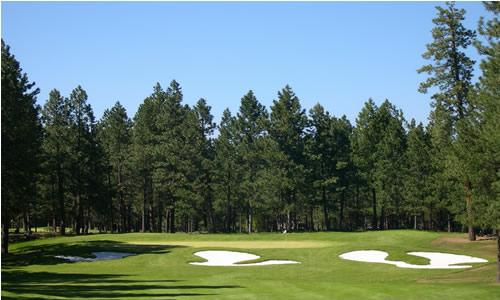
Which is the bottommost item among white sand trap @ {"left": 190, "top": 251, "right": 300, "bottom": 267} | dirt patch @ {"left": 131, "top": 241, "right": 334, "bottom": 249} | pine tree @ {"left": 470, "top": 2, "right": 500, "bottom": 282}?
white sand trap @ {"left": 190, "top": 251, "right": 300, "bottom": 267}

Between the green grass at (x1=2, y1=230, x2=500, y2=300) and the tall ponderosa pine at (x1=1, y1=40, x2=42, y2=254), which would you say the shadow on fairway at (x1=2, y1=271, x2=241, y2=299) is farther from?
the tall ponderosa pine at (x1=1, y1=40, x2=42, y2=254)

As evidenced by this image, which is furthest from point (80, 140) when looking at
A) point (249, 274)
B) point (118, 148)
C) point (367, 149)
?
point (249, 274)

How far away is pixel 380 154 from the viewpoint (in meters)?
85.0

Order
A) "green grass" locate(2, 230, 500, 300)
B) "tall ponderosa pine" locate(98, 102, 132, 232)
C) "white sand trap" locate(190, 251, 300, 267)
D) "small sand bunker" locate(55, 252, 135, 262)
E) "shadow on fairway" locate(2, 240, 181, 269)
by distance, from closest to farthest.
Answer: "green grass" locate(2, 230, 500, 300), "white sand trap" locate(190, 251, 300, 267), "shadow on fairway" locate(2, 240, 181, 269), "small sand bunker" locate(55, 252, 135, 262), "tall ponderosa pine" locate(98, 102, 132, 232)

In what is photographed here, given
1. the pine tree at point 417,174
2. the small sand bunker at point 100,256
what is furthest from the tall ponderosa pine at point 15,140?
the pine tree at point 417,174

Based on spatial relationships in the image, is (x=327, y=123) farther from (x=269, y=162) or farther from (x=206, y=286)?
(x=206, y=286)

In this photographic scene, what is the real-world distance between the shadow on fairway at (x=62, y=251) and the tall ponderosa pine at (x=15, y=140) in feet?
11.6

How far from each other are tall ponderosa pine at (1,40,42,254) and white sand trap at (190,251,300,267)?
15.6m

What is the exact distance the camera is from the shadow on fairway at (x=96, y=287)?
2261cm

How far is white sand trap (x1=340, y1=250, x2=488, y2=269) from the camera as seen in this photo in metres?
36.0

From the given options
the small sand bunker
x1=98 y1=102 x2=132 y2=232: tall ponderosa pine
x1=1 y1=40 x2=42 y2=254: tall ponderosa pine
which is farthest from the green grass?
x1=98 y1=102 x2=132 y2=232: tall ponderosa pine

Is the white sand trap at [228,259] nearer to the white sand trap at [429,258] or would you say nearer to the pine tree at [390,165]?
the white sand trap at [429,258]

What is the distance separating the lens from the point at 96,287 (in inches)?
1017

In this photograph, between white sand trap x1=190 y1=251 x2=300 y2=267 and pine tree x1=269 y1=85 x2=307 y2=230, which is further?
pine tree x1=269 y1=85 x2=307 y2=230
